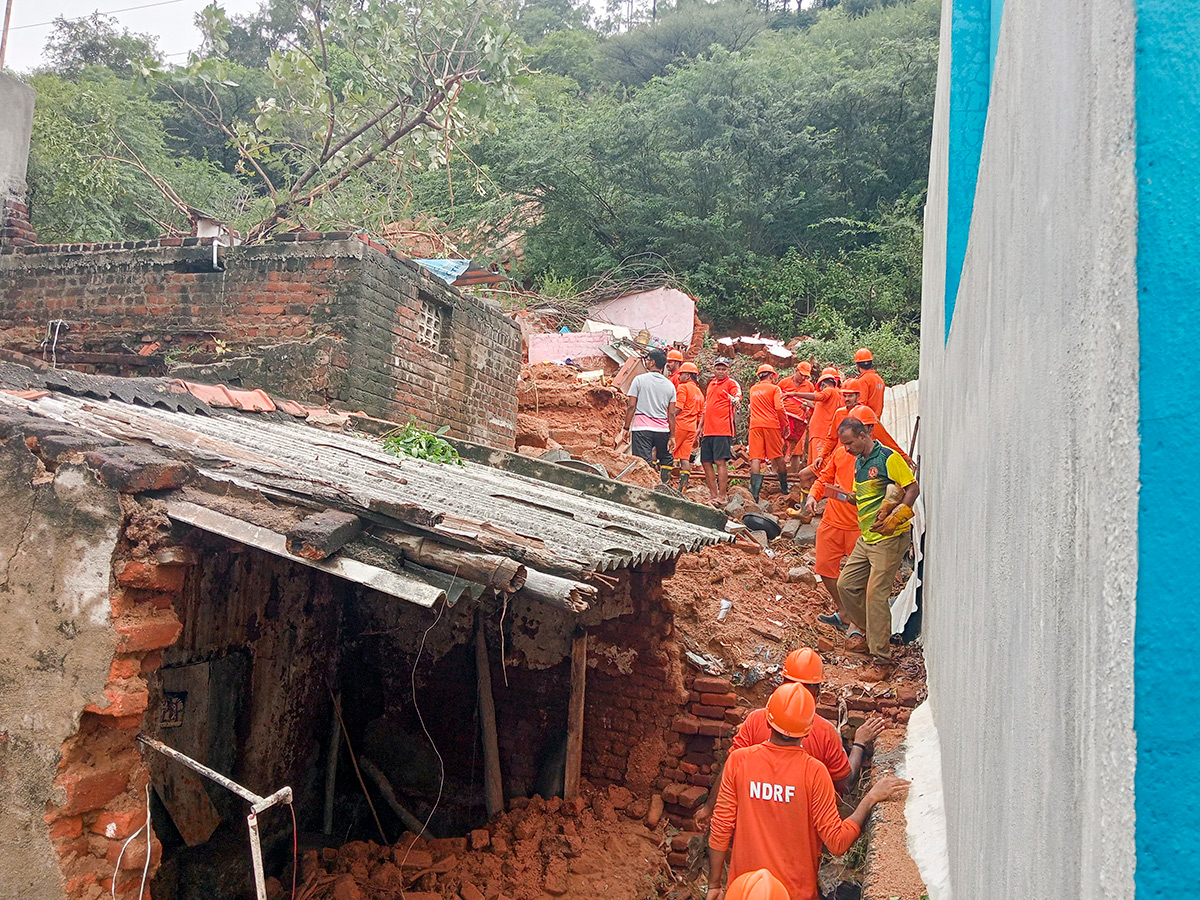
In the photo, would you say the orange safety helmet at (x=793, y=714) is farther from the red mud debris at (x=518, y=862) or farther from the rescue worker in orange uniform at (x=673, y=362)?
the rescue worker in orange uniform at (x=673, y=362)

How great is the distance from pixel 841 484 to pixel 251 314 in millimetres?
5366

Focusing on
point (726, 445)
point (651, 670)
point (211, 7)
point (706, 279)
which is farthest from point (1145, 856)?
point (706, 279)

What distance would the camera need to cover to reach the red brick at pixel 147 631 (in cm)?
353

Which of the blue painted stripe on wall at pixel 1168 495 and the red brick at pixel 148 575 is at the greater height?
the blue painted stripe on wall at pixel 1168 495

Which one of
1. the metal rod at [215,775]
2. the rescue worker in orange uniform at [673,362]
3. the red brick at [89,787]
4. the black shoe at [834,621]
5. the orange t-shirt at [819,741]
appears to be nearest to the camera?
the metal rod at [215,775]

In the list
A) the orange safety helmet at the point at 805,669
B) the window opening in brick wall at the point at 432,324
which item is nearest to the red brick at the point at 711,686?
the orange safety helmet at the point at 805,669

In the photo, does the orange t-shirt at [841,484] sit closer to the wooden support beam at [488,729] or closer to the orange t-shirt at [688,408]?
the wooden support beam at [488,729]

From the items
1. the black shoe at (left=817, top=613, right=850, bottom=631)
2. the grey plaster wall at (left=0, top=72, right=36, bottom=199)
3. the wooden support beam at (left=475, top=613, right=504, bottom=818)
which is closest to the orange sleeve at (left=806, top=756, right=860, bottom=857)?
the wooden support beam at (left=475, top=613, right=504, bottom=818)

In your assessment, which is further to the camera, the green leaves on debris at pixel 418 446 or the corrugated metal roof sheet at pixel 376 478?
the green leaves on debris at pixel 418 446

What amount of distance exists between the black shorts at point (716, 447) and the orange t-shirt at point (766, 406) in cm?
47

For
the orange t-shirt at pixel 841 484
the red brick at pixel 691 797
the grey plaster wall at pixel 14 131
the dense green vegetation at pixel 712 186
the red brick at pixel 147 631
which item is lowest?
the red brick at pixel 691 797

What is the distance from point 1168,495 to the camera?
2.96 ft

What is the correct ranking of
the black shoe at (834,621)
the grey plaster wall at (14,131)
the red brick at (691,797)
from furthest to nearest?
the grey plaster wall at (14,131), the black shoe at (834,621), the red brick at (691,797)

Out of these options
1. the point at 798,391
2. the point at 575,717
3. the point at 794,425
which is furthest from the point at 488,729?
the point at 798,391
